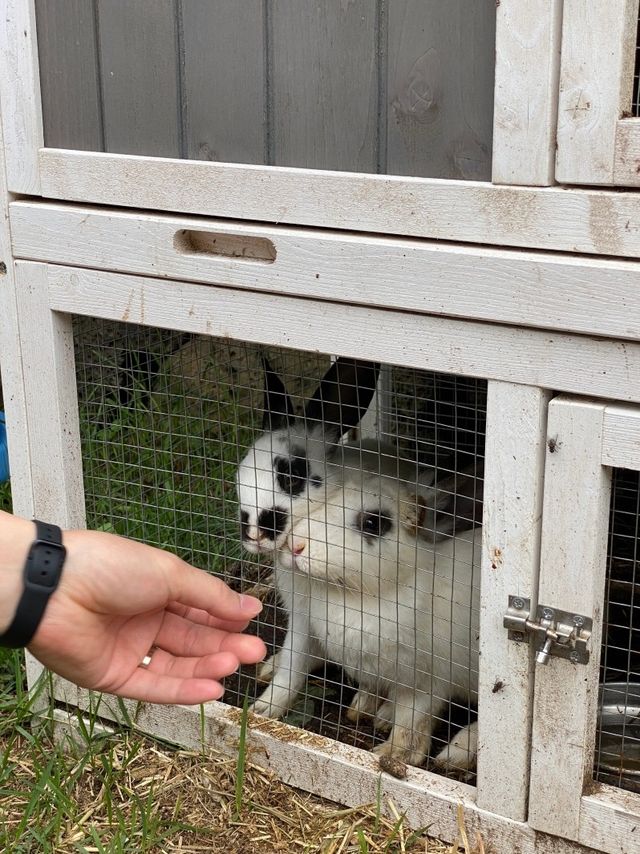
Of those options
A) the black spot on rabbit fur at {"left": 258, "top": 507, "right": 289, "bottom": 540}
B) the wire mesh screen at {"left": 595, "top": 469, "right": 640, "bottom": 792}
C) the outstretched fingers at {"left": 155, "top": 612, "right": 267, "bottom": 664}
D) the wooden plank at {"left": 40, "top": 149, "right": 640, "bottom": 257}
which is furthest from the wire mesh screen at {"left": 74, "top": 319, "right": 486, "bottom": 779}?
the outstretched fingers at {"left": 155, "top": 612, "right": 267, "bottom": 664}

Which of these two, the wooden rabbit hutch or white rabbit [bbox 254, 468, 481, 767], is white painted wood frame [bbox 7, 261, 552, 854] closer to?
the wooden rabbit hutch

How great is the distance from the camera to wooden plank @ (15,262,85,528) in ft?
7.57

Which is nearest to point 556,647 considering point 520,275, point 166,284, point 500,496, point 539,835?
point 500,496

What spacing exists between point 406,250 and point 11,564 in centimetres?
77

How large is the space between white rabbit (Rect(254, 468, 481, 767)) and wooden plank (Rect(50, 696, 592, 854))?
170 mm

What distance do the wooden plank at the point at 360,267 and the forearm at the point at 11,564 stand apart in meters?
0.68

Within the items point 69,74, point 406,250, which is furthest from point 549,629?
point 69,74

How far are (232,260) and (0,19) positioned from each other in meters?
0.66

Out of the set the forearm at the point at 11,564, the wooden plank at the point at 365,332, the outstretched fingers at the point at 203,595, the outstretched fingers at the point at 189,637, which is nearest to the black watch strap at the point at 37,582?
the forearm at the point at 11,564

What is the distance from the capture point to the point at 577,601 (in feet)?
6.09

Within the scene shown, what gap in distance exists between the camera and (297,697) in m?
2.63

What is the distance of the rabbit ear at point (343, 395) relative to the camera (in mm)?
2282

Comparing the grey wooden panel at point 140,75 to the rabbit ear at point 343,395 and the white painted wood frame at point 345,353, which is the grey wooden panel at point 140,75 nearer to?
the white painted wood frame at point 345,353

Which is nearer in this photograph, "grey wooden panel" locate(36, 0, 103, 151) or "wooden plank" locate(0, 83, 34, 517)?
"grey wooden panel" locate(36, 0, 103, 151)
